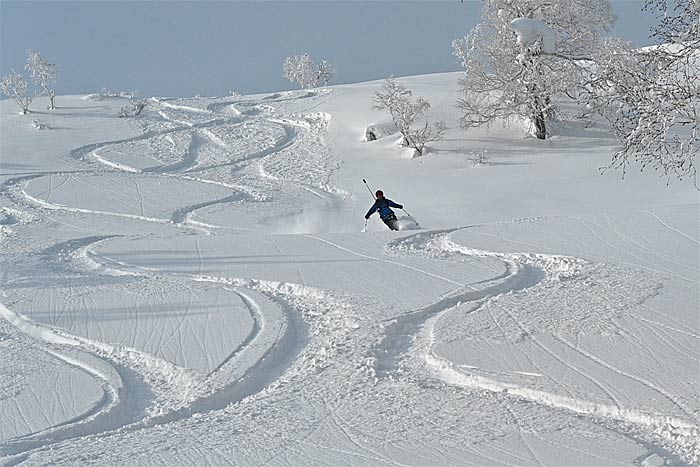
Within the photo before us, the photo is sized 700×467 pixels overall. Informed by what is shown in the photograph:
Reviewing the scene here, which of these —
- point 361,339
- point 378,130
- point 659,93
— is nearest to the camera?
point 659,93

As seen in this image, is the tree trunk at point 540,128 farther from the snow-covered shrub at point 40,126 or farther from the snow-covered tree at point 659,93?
the snow-covered shrub at point 40,126

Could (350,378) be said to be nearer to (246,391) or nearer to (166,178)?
(246,391)

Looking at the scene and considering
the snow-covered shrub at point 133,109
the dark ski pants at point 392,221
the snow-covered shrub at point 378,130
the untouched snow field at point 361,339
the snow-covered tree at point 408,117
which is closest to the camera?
the untouched snow field at point 361,339

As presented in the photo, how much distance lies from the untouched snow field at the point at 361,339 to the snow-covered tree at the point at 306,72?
155ft

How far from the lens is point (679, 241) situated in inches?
459

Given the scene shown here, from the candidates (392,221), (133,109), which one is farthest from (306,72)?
(392,221)

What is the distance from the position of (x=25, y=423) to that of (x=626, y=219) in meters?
9.96

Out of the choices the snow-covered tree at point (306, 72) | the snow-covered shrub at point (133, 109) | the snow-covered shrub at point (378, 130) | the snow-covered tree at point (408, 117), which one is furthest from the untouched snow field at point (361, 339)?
the snow-covered tree at point (306, 72)

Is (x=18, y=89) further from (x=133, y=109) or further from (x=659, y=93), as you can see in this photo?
(x=659, y=93)

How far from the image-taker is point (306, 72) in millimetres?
65812

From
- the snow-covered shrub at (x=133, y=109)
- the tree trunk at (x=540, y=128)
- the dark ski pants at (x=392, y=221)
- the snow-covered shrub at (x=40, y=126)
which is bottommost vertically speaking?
the dark ski pants at (x=392, y=221)

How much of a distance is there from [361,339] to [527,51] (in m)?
17.7

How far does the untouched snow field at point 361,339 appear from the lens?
6266 millimetres

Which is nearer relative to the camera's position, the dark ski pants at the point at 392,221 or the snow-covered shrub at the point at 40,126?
the dark ski pants at the point at 392,221
